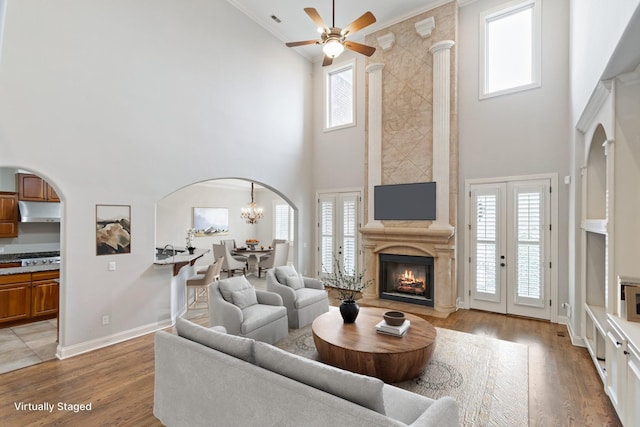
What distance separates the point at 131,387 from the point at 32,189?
469 cm

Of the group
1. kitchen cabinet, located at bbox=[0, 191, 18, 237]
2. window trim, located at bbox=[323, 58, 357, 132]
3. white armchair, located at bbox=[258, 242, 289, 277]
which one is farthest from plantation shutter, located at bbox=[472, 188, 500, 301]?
kitchen cabinet, located at bbox=[0, 191, 18, 237]

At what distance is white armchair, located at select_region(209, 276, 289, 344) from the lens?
3.83 m

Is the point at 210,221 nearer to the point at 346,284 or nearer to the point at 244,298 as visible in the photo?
the point at 346,284

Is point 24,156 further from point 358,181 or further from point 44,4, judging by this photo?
point 358,181

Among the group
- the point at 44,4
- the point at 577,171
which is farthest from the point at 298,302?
the point at 44,4

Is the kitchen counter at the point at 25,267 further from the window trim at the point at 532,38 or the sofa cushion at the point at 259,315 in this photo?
the window trim at the point at 532,38

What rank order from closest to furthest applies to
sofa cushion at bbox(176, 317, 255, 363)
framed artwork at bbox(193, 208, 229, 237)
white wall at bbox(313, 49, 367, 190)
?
sofa cushion at bbox(176, 317, 255, 363) < white wall at bbox(313, 49, 367, 190) < framed artwork at bbox(193, 208, 229, 237)

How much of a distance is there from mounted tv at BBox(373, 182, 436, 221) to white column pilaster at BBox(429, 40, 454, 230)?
143mm

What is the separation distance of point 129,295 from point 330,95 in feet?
20.6

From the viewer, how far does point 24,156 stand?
3543 mm

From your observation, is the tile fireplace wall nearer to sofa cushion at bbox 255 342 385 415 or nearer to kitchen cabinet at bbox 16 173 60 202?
sofa cushion at bbox 255 342 385 415

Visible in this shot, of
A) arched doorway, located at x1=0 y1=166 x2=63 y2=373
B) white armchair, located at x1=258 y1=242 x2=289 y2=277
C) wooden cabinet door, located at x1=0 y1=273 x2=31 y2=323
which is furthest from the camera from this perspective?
white armchair, located at x1=258 y1=242 x2=289 y2=277

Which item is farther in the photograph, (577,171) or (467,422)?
(577,171)

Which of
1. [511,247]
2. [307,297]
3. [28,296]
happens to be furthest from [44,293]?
[511,247]
